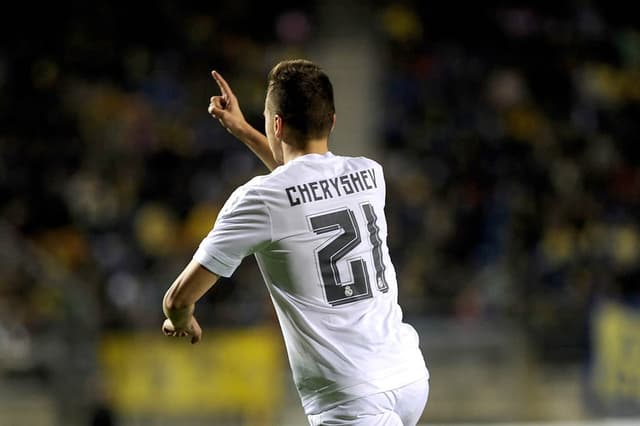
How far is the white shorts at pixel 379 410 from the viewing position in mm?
3193

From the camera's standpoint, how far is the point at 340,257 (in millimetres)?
3236

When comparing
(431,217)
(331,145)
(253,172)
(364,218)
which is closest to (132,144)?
(253,172)

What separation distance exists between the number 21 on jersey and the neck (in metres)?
0.21

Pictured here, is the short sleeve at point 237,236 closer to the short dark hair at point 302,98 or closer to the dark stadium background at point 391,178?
the short dark hair at point 302,98

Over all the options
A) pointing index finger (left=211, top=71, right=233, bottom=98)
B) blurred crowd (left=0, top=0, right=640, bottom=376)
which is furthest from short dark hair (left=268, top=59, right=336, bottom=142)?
blurred crowd (left=0, top=0, right=640, bottom=376)

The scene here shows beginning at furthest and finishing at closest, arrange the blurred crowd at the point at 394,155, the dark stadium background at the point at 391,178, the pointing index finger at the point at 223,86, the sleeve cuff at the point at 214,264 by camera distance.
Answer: the blurred crowd at the point at 394,155 < the dark stadium background at the point at 391,178 < the pointing index finger at the point at 223,86 < the sleeve cuff at the point at 214,264

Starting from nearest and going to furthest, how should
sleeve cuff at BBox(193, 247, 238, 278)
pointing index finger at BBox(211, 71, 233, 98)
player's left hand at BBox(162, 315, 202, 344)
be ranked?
1. sleeve cuff at BBox(193, 247, 238, 278)
2. player's left hand at BBox(162, 315, 202, 344)
3. pointing index finger at BBox(211, 71, 233, 98)

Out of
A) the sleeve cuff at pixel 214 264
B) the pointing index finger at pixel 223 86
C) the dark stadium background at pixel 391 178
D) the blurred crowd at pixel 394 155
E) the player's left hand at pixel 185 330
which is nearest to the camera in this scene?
the sleeve cuff at pixel 214 264

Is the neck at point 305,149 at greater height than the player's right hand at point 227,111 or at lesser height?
lesser

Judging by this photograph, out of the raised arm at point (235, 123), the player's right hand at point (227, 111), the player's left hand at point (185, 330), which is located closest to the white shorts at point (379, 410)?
the player's left hand at point (185, 330)

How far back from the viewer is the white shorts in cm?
319

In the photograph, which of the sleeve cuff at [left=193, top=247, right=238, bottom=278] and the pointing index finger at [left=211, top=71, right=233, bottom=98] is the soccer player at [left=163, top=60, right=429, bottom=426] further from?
the pointing index finger at [left=211, top=71, right=233, bottom=98]

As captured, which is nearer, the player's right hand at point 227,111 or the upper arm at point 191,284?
the upper arm at point 191,284

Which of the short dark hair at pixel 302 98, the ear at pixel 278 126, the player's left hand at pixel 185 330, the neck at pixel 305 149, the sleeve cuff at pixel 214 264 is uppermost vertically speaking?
the short dark hair at pixel 302 98
